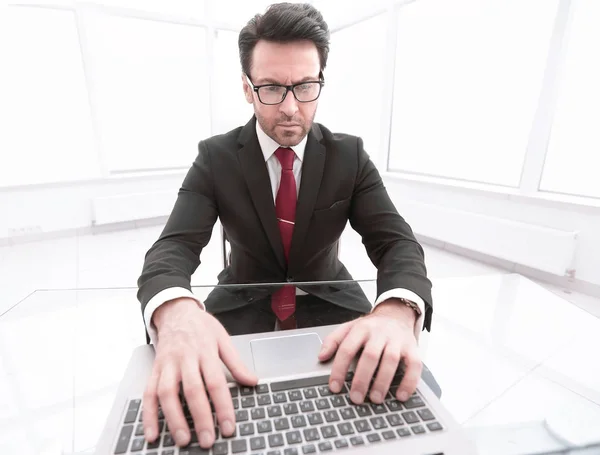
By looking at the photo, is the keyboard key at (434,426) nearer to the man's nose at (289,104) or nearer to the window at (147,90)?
the man's nose at (289,104)

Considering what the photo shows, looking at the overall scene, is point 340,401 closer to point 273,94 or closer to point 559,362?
point 559,362

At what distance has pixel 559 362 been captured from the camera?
88cm

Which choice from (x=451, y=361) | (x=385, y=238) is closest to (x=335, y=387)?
(x=451, y=361)

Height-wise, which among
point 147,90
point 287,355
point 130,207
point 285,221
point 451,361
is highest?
point 147,90

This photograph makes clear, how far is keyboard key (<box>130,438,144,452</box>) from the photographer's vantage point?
1.48ft

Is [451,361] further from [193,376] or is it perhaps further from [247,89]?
[247,89]

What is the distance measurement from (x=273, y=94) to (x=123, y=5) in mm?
3758

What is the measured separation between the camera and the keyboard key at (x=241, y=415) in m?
0.50

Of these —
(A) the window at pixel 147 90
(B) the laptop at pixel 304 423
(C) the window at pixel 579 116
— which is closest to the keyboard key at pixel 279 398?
(B) the laptop at pixel 304 423

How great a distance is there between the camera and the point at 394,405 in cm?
54

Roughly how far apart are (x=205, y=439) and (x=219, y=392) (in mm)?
67

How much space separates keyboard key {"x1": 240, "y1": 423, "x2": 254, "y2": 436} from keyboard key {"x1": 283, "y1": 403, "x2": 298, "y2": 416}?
5 centimetres

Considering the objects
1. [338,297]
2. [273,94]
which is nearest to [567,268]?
[338,297]

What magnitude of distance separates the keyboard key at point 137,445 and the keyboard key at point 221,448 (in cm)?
10
